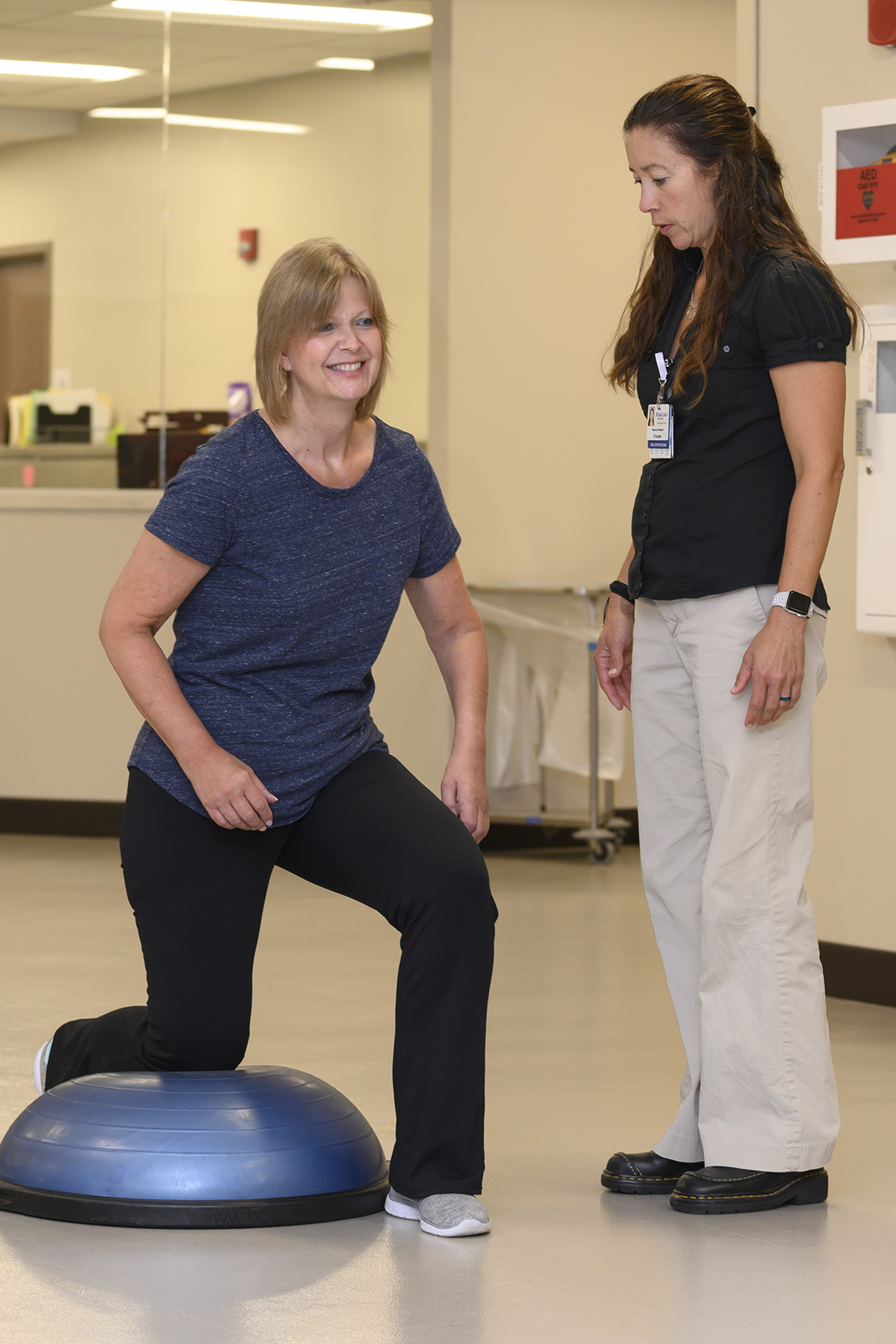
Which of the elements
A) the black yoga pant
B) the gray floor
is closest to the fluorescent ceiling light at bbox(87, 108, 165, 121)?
the gray floor

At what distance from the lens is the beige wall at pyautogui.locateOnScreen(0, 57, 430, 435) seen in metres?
6.63

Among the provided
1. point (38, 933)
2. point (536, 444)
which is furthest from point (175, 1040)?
point (536, 444)

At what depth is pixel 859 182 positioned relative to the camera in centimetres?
375

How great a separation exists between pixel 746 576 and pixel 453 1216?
90cm

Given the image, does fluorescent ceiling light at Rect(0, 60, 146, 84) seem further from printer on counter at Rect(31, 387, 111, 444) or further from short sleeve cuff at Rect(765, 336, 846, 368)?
short sleeve cuff at Rect(765, 336, 846, 368)

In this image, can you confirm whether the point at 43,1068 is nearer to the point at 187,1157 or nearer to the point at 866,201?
the point at 187,1157

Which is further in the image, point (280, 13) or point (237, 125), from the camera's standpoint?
point (237, 125)

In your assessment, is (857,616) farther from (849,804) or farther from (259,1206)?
(259,1206)

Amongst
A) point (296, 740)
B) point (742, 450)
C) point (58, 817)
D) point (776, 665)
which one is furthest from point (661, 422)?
point (58, 817)

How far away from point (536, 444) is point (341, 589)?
12.6 feet

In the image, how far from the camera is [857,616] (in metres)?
3.85

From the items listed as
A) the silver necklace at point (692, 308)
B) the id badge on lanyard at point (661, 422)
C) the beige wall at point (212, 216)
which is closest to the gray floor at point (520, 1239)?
the id badge on lanyard at point (661, 422)

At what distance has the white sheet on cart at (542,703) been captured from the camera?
6039mm

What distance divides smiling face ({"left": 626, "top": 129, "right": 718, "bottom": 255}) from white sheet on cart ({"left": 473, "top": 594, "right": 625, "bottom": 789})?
355 centimetres
